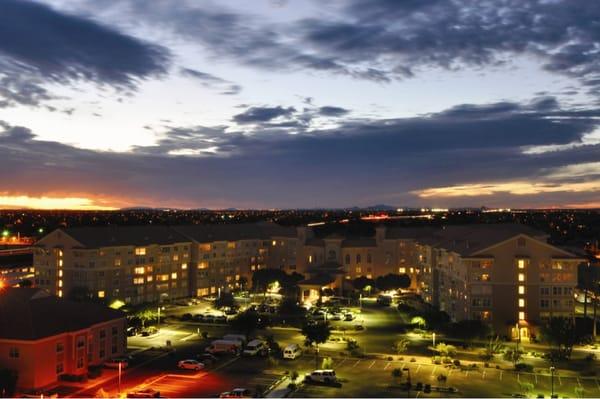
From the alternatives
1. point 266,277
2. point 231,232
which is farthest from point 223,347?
point 231,232

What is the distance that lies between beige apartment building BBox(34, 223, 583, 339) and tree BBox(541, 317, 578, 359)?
769 centimetres

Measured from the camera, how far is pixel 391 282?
8425 centimetres

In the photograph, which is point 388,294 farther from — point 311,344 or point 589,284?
point 311,344

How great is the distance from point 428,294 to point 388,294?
9659 mm

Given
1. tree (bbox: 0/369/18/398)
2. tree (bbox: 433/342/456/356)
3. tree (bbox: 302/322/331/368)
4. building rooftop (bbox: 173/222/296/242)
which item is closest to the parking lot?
tree (bbox: 302/322/331/368)

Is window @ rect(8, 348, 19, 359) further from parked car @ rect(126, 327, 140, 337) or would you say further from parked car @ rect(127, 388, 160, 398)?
parked car @ rect(126, 327, 140, 337)

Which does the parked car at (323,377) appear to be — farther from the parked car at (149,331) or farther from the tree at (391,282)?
the tree at (391,282)

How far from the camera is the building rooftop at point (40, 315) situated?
39.9 metres

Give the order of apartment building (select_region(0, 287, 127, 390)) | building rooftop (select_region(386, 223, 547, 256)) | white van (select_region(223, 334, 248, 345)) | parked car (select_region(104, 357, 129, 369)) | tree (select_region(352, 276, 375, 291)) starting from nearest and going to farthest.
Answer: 1. apartment building (select_region(0, 287, 127, 390))
2. parked car (select_region(104, 357, 129, 369))
3. white van (select_region(223, 334, 248, 345))
4. building rooftop (select_region(386, 223, 547, 256))
5. tree (select_region(352, 276, 375, 291))

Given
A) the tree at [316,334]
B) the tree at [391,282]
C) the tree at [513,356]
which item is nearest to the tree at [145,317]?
the tree at [316,334]

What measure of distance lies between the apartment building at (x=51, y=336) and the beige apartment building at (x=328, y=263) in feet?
89.6

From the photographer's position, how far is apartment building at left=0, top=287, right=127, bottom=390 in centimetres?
3881

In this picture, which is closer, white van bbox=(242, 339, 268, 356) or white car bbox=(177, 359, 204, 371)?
white car bbox=(177, 359, 204, 371)

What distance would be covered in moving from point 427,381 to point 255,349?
14.5m
